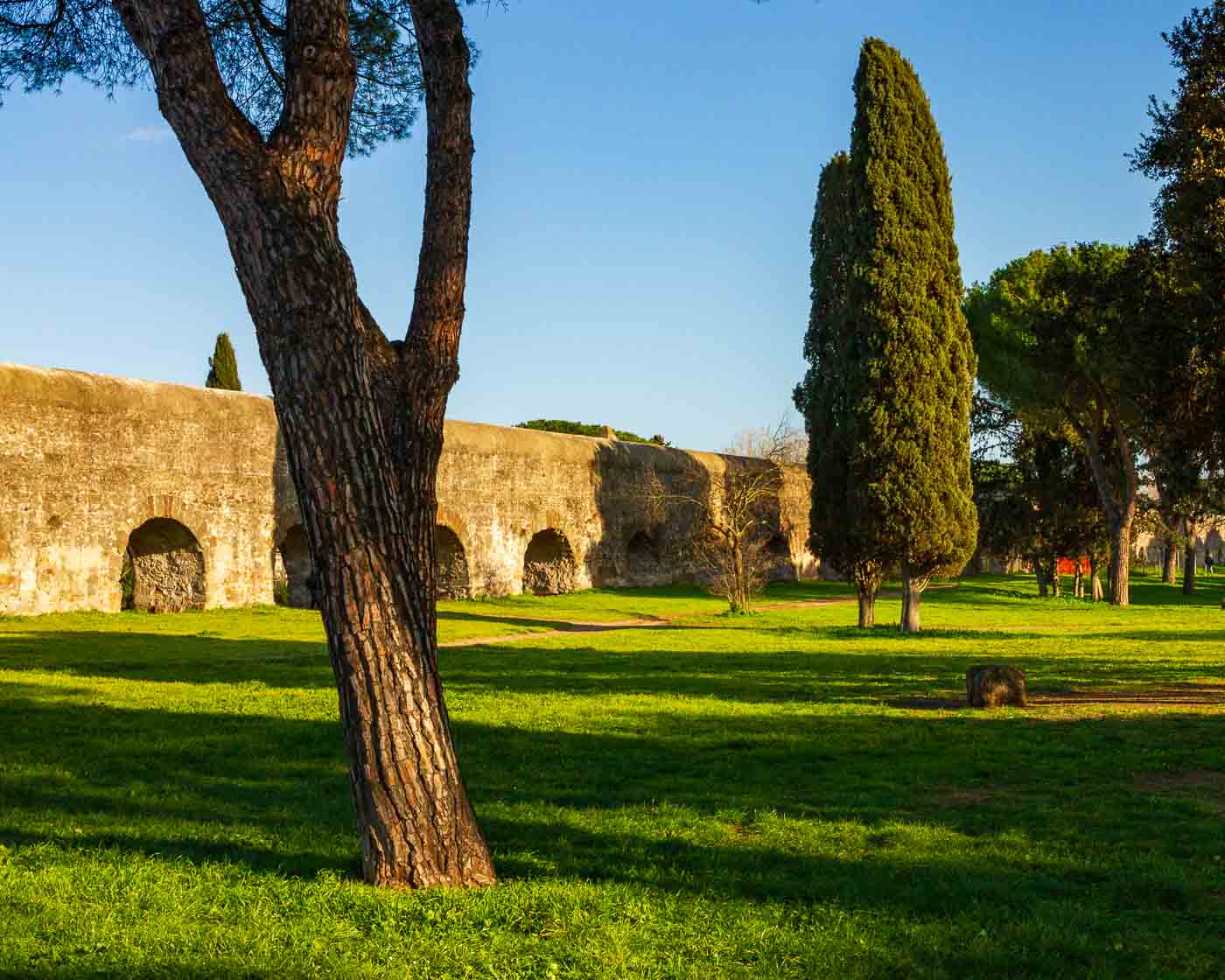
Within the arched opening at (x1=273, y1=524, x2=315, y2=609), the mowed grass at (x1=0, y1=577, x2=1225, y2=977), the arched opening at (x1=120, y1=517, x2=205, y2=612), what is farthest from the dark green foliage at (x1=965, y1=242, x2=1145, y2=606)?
the arched opening at (x1=120, y1=517, x2=205, y2=612)

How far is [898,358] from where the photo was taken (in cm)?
1750

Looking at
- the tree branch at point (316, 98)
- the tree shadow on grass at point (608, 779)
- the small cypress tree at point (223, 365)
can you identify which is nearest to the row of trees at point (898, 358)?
the tree shadow on grass at point (608, 779)

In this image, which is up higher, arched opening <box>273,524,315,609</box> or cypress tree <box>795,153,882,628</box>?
cypress tree <box>795,153,882,628</box>

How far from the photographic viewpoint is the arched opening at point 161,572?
18.9 m

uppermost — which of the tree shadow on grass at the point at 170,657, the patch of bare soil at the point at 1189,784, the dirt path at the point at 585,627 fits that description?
the patch of bare soil at the point at 1189,784

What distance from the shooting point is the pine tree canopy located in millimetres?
17547

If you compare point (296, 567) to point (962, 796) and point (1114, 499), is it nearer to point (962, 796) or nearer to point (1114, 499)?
point (962, 796)

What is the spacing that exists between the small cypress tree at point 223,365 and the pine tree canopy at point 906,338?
77.1 ft

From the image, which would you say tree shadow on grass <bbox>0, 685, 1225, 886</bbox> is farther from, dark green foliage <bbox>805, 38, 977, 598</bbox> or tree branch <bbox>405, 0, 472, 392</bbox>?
dark green foliage <bbox>805, 38, 977, 598</bbox>

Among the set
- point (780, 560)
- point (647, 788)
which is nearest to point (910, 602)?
point (647, 788)

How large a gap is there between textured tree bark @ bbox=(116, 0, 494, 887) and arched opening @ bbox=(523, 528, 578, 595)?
22113 millimetres

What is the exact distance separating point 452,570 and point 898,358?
10.5 m

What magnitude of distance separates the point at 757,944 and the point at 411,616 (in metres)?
1.62

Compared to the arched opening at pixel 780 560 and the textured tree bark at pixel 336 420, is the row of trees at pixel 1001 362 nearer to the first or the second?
the arched opening at pixel 780 560
